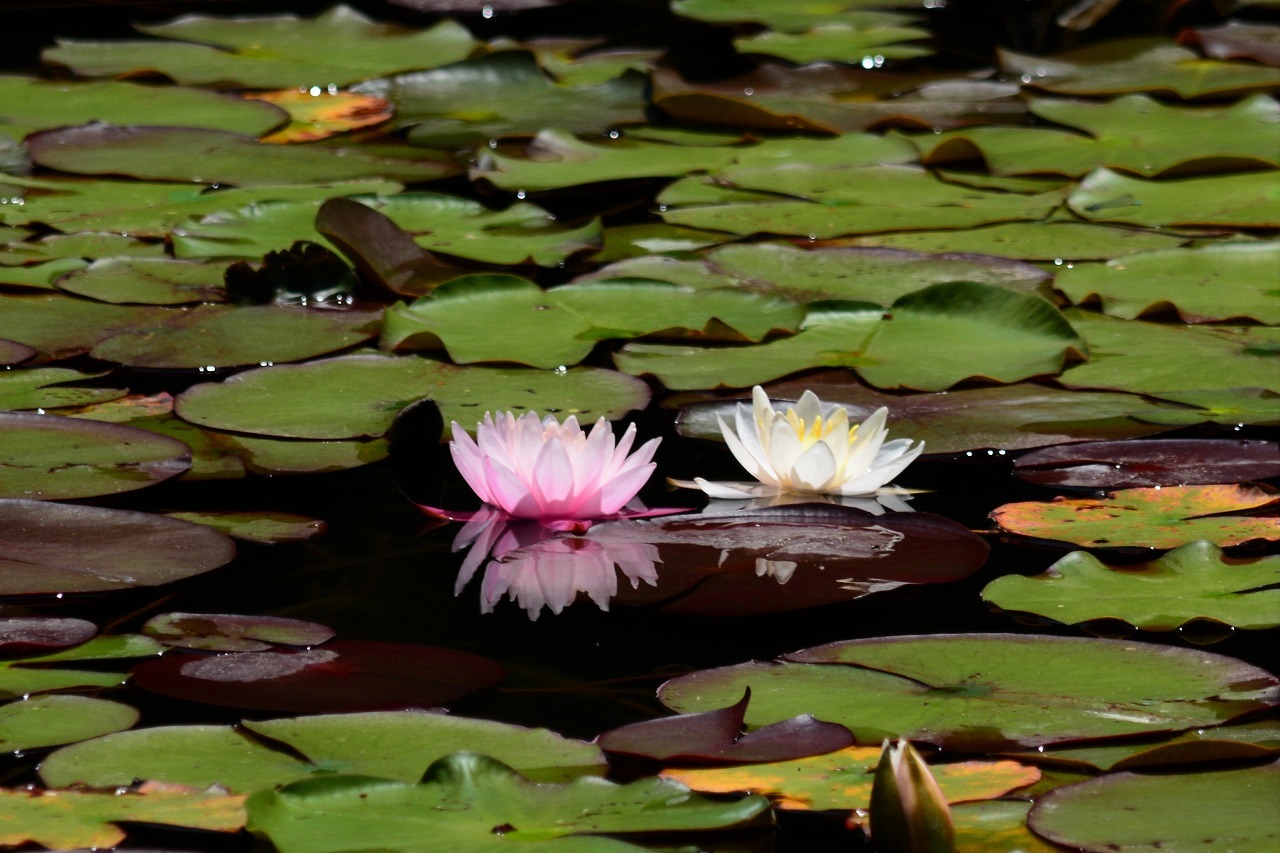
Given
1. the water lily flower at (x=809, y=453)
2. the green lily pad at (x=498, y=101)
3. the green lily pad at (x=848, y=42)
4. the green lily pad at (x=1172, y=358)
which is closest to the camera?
the water lily flower at (x=809, y=453)

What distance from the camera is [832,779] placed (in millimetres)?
1229

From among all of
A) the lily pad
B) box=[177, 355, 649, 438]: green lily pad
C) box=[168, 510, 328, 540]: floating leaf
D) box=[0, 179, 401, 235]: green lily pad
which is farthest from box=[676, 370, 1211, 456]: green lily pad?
box=[0, 179, 401, 235]: green lily pad

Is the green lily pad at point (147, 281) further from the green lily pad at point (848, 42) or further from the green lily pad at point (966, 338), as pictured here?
the green lily pad at point (848, 42)

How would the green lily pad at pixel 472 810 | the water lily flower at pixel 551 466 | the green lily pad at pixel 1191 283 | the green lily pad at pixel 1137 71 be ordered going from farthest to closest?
the green lily pad at pixel 1137 71, the green lily pad at pixel 1191 283, the water lily flower at pixel 551 466, the green lily pad at pixel 472 810

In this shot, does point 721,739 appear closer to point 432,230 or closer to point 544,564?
point 544,564

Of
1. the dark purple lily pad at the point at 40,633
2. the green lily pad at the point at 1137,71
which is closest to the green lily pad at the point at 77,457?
the dark purple lily pad at the point at 40,633

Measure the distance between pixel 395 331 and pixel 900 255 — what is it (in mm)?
915

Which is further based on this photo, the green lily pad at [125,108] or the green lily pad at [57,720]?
the green lily pad at [125,108]

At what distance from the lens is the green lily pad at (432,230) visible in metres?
2.77

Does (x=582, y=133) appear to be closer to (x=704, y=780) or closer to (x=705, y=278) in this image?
(x=705, y=278)

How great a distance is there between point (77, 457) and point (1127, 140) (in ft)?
8.09

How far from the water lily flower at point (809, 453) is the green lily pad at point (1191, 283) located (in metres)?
0.78

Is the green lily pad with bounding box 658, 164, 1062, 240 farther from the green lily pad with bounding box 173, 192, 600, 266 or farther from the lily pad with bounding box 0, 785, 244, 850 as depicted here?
the lily pad with bounding box 0, 785, 244, 850

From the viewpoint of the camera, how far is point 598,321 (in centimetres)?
241
